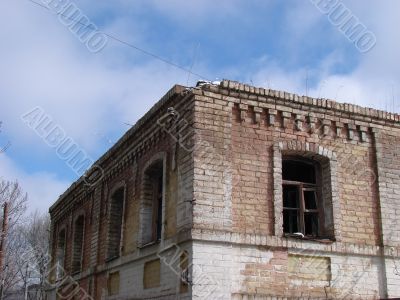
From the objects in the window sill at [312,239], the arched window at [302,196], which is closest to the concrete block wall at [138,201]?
the window sill at [312,239]

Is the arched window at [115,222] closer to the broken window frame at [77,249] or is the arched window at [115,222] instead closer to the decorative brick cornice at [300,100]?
the broken window frame at [77,249]

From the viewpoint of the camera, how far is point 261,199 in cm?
984

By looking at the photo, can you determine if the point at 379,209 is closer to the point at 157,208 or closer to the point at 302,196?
the point at 302,196

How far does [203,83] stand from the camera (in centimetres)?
1010

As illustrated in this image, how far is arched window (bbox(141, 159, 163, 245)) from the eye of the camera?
37.9ft

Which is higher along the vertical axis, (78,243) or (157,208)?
(78,243)

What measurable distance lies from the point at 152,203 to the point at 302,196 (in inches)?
132

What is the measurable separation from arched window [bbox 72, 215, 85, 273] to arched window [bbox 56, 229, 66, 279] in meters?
1.88

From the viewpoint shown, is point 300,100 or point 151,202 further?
point 151,202

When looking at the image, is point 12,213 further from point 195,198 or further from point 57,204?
point 195,198

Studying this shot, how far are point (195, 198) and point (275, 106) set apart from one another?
8.60ft

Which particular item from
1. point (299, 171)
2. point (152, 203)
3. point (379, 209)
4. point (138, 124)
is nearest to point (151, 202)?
point (152, 203)

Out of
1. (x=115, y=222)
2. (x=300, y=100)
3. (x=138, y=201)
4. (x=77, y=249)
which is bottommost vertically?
(x=77, y=249)

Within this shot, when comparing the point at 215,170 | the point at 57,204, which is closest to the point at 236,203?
the point at 215,170
